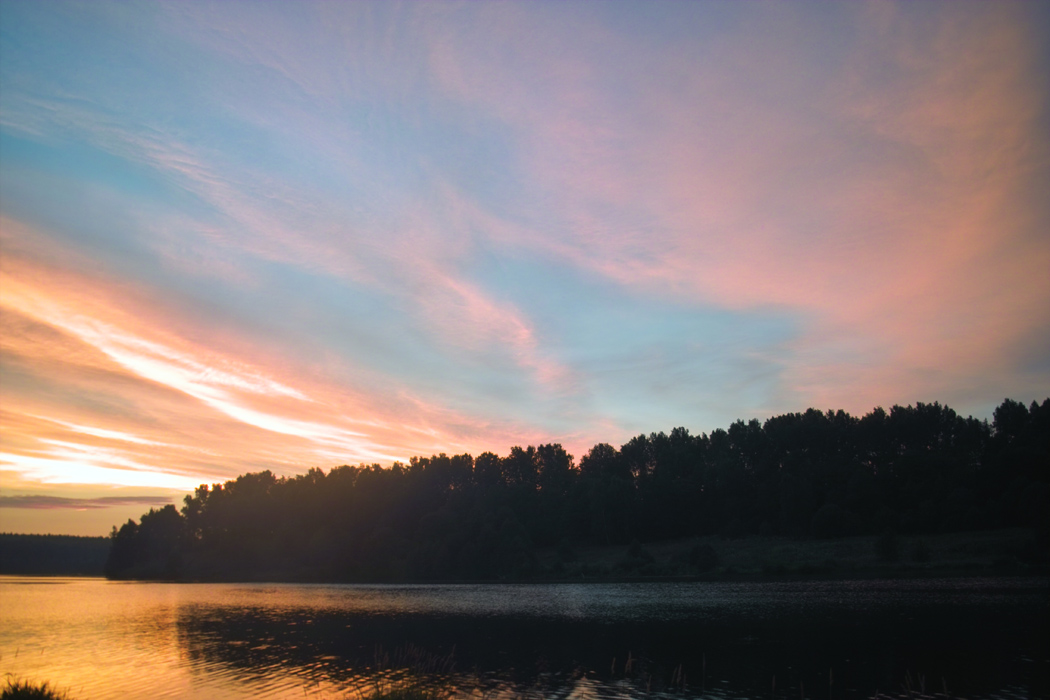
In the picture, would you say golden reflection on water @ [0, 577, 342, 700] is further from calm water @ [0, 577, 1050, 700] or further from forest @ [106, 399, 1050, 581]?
forest @ [106, 399, 1050, 581]

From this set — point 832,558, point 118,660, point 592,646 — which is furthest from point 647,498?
point 118,660

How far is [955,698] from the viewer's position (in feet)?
84.7

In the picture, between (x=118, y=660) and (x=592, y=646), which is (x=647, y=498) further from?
(x=118, y=660)

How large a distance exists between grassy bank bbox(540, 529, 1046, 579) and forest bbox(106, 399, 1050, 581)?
3008 mm

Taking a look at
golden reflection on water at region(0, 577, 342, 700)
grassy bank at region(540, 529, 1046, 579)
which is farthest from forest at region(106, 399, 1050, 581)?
golden reflection on water at region(0, 577, 342, 700)

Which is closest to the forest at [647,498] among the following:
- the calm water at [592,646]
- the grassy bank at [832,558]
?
the grassy bank at [832,558]

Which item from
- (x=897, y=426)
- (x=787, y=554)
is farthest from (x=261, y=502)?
Result: (x=897, y=426)

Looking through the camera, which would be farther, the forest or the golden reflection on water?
the forest

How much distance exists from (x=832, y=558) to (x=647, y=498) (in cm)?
5145

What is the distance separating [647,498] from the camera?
14275cm

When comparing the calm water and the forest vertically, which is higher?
the forest

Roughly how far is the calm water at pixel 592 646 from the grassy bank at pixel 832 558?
13676mm

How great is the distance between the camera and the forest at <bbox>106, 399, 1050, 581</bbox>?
357 ft

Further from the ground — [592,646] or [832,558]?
[832,558]
